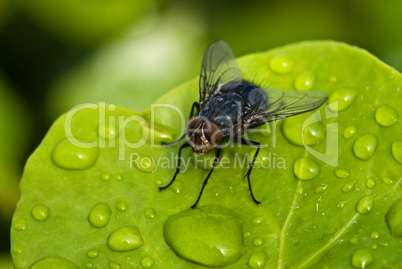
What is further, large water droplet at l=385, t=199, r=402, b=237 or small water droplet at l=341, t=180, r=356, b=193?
small water droplet at l=341, t=180, r=356, b=193

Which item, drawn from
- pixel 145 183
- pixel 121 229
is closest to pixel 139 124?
pixel 145 183

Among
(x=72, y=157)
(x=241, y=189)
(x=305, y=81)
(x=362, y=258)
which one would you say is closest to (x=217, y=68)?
(x=305, y=81)

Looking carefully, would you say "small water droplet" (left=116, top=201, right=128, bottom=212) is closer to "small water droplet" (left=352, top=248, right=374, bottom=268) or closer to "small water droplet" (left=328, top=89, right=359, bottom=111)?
"small water droplet" (left=352, top=248, right=374, bottom=268)

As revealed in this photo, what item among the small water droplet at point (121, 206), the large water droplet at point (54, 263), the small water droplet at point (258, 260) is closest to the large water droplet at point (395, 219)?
the small water droplet at point (258, 260)

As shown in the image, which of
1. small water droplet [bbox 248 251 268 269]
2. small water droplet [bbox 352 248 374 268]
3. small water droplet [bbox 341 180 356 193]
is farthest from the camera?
small water droplet [bbox 341 180 356 193]

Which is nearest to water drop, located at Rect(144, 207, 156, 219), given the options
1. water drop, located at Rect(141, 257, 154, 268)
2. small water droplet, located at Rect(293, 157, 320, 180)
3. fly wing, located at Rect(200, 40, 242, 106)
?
water drop, located at Rect(141, 257, 154, 268)

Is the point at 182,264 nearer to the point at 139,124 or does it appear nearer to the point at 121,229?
the point at 121,229
